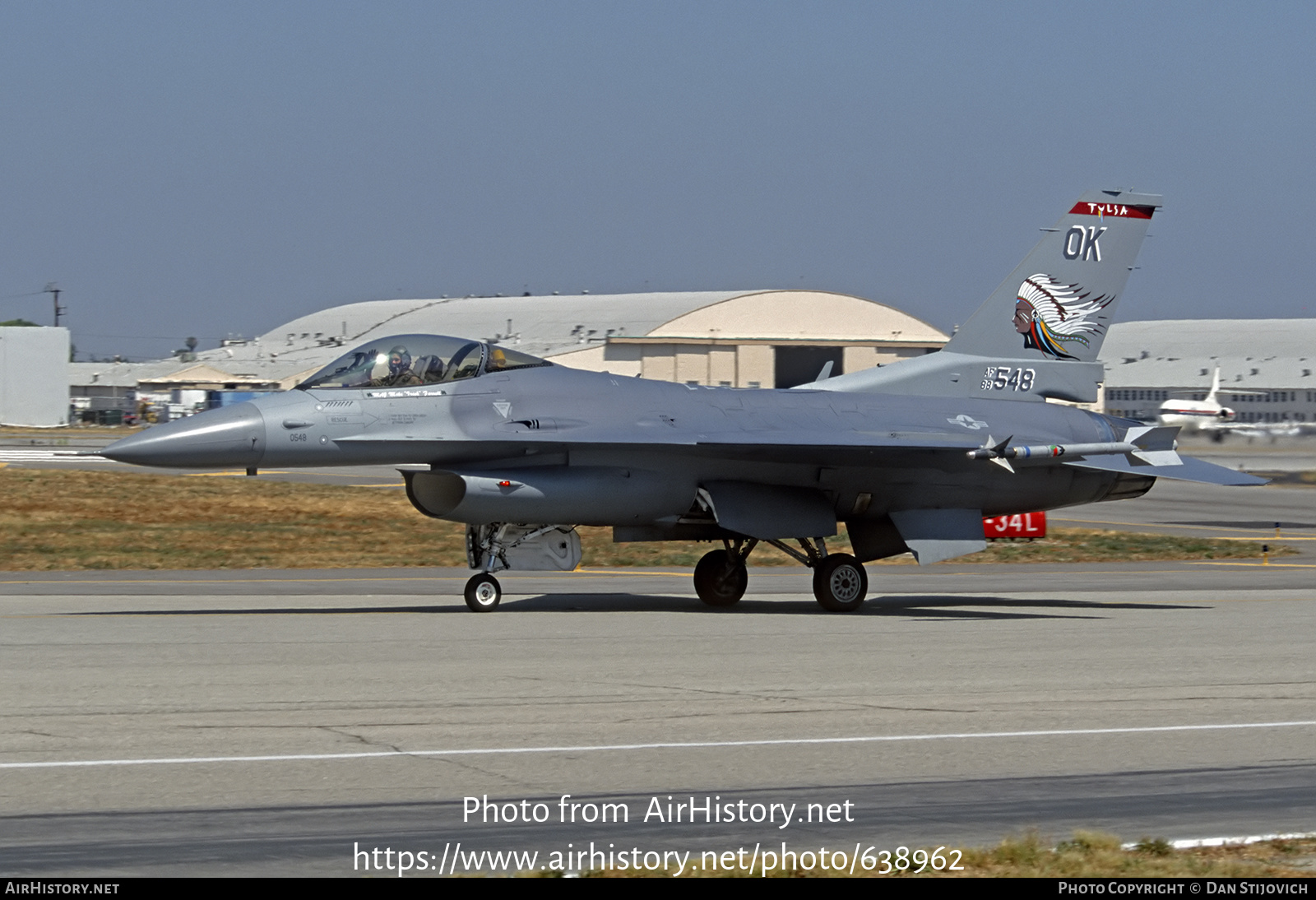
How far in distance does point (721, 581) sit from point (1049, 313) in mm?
6280

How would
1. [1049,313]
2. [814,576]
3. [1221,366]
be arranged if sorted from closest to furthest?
[814,576] → [1049,313] → [1221,366]

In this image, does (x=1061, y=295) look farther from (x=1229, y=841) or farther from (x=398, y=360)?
(x=1229, y=841)

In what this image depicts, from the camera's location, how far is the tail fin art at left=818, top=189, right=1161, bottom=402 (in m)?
21.6

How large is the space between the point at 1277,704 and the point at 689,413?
28.1ft

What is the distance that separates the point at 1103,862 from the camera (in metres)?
6.70

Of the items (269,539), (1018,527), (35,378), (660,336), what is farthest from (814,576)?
(35,378)

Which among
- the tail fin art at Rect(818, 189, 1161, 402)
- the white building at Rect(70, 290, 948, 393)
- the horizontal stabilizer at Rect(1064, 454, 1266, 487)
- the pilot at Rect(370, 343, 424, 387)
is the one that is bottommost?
the horizontal stabilizer at Rect(1064, 454, 1266, 487)

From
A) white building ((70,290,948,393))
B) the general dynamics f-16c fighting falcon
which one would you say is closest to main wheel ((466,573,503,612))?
the general dynamics f-16c fighting falcon

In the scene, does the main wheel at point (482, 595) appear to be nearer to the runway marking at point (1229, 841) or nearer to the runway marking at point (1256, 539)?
the runway marking at point (1229, 841)

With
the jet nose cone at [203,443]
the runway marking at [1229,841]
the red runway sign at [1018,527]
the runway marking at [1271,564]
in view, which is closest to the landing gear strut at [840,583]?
the jet nose cone at [203,443]

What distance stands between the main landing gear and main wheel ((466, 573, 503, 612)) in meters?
2.99

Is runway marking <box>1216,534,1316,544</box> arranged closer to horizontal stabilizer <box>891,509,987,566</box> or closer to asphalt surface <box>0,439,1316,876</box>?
asphalt surface <box>0,439,1316,876</box>

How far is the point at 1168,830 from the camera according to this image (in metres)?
7.60

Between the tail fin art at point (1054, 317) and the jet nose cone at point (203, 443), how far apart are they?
29.4ft
